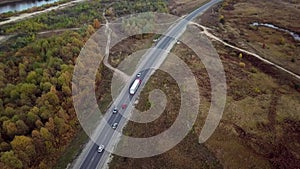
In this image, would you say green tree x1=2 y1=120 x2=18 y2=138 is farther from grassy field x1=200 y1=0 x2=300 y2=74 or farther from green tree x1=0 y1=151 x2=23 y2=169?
grassy field x1=200 y1=0 x2=300 y2=74

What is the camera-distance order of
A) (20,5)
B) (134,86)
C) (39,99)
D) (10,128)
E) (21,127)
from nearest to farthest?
(10,128) → (21,127) → (39,99) → (134,86) → (20,5)

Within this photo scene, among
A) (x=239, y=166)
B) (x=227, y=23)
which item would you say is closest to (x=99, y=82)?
(x=239, y=166)

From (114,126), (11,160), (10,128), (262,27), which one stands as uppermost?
(10,128)

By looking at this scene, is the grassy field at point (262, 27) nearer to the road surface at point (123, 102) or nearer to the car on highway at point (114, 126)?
the road surface at point (123, 102)

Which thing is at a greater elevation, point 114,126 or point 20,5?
point 20,5

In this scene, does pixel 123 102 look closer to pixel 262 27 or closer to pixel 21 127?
pixel 21 127

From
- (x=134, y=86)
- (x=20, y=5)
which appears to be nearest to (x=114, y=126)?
(x=134, y=86)

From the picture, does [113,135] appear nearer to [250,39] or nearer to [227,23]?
[250,39]

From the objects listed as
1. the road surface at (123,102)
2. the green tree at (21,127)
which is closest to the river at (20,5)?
the road surface at (123,102)
